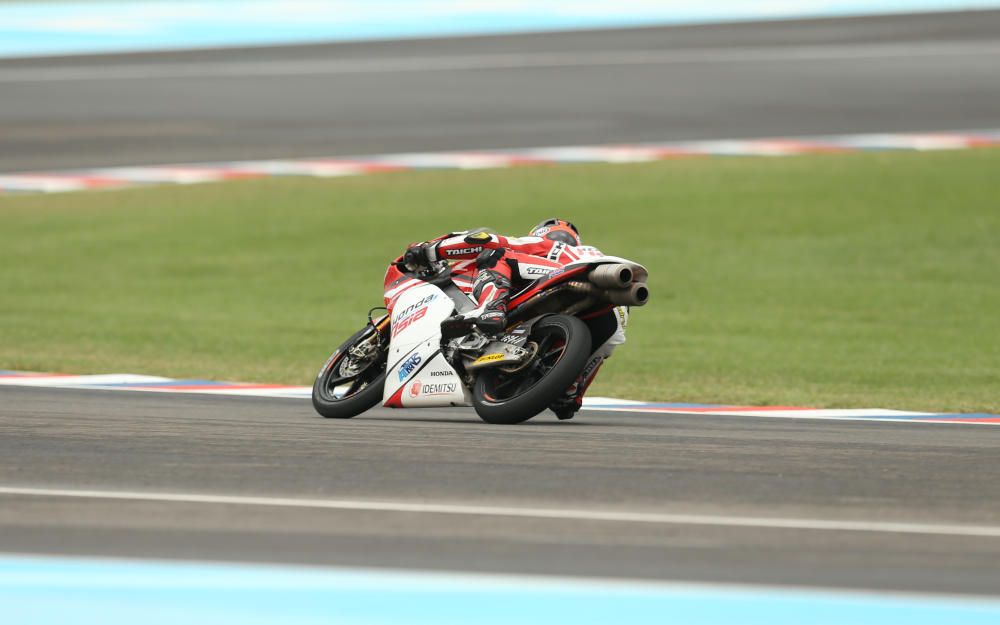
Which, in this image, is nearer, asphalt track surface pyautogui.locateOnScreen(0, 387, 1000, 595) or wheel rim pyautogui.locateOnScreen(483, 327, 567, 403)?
asphalt track surface pyautogui.locateOnScreen(0, 387, 1000, 595)

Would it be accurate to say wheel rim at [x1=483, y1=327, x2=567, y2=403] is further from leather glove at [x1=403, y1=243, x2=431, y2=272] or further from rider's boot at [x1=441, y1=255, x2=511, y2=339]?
leather glove at [x1=403, y1=243, x2=431, y2=272]

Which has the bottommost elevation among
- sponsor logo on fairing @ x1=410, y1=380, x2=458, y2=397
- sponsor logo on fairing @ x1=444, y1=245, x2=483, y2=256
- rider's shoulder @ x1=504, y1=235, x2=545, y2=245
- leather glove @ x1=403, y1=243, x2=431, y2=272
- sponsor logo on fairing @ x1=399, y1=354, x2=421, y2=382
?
sponsor logo on fairing @ x1=410, y1=380, x2=458, y2=397

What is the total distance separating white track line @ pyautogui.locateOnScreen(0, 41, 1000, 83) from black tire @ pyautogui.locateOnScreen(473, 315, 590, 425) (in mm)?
20946

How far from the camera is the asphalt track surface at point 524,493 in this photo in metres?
5.57

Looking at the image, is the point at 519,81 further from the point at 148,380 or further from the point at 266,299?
the point at 148,380

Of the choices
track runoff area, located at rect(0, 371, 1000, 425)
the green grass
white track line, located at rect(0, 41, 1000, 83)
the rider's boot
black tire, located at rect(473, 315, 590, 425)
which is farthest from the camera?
white track line, located at rect(0, 41, 1000, 83)

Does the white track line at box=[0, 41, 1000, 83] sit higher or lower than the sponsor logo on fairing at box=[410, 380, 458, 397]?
higher

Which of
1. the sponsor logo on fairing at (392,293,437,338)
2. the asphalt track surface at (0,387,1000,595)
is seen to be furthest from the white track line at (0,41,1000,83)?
the asphalt track surface at (0,387,1000,595)

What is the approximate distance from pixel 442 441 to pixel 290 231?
38.4ft

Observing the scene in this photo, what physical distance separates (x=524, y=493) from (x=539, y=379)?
229 centimetres

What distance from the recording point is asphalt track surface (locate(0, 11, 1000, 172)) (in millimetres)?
24297

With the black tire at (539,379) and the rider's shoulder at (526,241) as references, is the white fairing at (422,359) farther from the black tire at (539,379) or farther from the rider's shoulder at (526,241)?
the rider's shoulder at (526,241)

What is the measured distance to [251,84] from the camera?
93.8 feet

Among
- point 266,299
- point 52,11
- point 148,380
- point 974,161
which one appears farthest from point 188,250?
point 52,11
